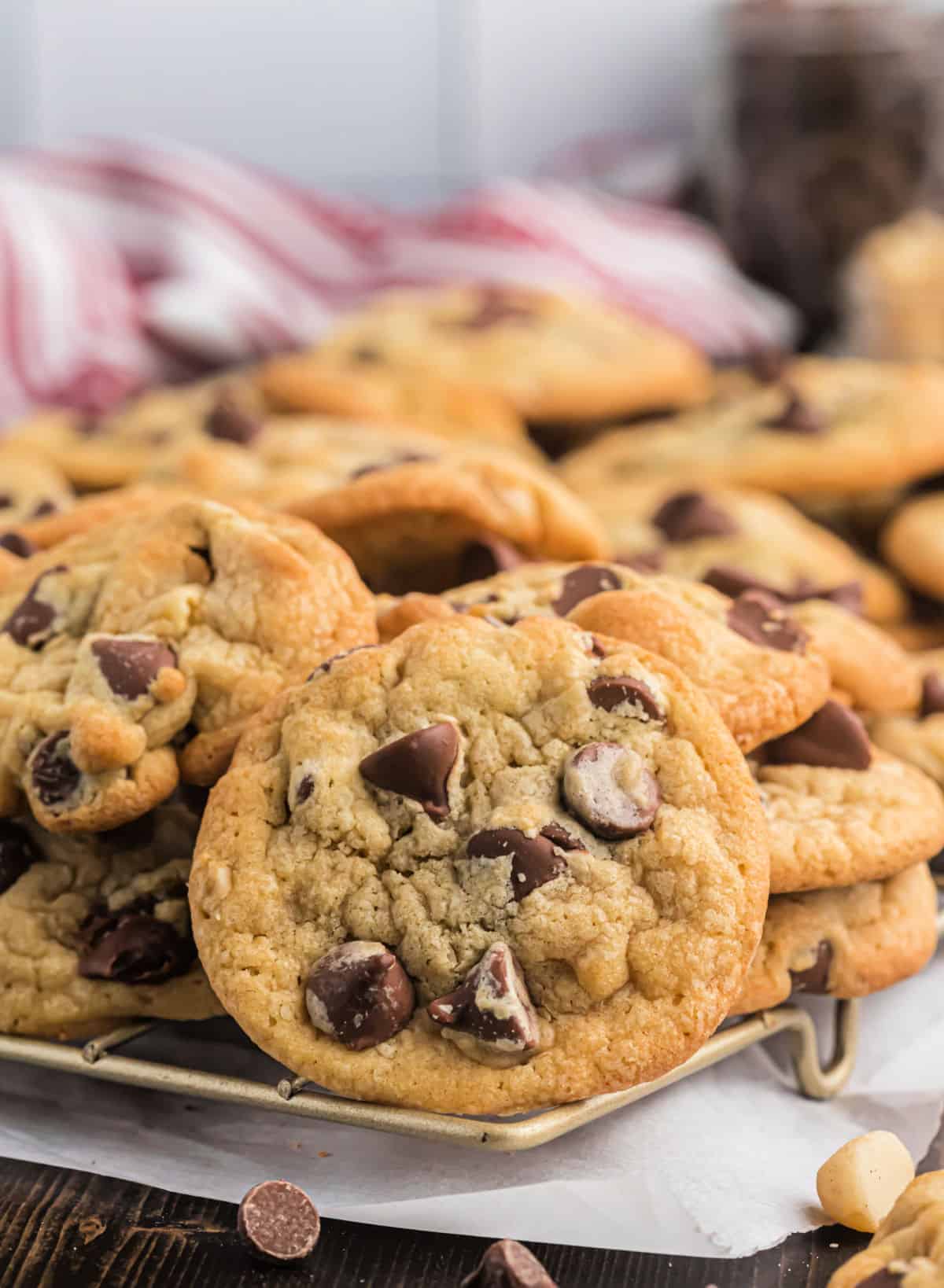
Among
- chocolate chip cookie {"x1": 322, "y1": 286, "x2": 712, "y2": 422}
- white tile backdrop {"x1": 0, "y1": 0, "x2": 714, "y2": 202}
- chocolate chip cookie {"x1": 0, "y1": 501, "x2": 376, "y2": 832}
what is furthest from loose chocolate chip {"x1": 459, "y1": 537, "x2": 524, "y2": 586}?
white tile backdrop {"x1": 0, "y1": 0, "x2": 714, "y2": 202}

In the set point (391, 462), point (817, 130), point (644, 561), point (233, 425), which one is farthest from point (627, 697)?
point (817, 130)

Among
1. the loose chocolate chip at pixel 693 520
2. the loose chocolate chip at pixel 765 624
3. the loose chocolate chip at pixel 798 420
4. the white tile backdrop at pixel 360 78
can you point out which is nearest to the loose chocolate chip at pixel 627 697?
the loose chocolate chip at pixel 765 624

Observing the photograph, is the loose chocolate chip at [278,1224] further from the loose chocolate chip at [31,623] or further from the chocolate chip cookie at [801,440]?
the chocolate chip cookie at [801,440]

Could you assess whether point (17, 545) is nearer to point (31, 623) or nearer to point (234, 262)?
point (31, 623)

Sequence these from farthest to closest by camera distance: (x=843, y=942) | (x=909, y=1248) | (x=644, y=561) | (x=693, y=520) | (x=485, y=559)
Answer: (x=693, y=520), (x=644, y=561), (x=485, y=559), (x=843, y=942), (x=909, y=1248)

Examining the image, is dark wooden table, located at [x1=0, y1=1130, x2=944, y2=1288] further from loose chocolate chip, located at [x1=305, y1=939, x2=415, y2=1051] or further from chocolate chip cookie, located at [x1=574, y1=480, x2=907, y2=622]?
chocolate chip cookie, located at [x1=574, y1=480, x2=907, y2=622]

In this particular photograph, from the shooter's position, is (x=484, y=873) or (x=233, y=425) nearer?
(x=484, y=873)

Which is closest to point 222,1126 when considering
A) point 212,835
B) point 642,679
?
point 212,835

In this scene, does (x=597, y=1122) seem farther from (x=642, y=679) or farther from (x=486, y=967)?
(x=642, y=679)
